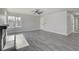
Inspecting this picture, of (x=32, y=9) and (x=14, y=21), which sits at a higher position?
(x=32, y=9)

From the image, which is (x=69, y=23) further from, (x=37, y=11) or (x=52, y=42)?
(x=37, y=11)

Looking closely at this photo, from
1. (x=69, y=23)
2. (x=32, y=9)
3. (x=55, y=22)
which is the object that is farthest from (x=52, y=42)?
(x=32, y=9)

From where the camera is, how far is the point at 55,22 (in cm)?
228

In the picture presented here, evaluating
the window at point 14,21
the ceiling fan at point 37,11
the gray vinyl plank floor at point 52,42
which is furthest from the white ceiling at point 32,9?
the gray vinyl plank floor at point 52,42

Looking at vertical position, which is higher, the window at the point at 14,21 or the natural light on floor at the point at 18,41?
the window at the point at 14,21

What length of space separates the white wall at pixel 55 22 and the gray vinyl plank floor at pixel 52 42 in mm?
146

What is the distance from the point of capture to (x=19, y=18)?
7.24ft

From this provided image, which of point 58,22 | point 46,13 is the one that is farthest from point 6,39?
point 58,22

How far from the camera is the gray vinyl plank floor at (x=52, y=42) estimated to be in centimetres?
219

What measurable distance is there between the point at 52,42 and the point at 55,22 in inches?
23.0

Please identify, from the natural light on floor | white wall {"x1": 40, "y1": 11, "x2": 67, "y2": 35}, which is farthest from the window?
white wall {"x1": 40, "y1": 11, "x2": 67, "y2": 35}

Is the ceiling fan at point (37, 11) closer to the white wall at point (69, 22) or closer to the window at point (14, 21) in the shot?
the window at point (14, 21)

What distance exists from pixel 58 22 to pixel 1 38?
1.67 metres
